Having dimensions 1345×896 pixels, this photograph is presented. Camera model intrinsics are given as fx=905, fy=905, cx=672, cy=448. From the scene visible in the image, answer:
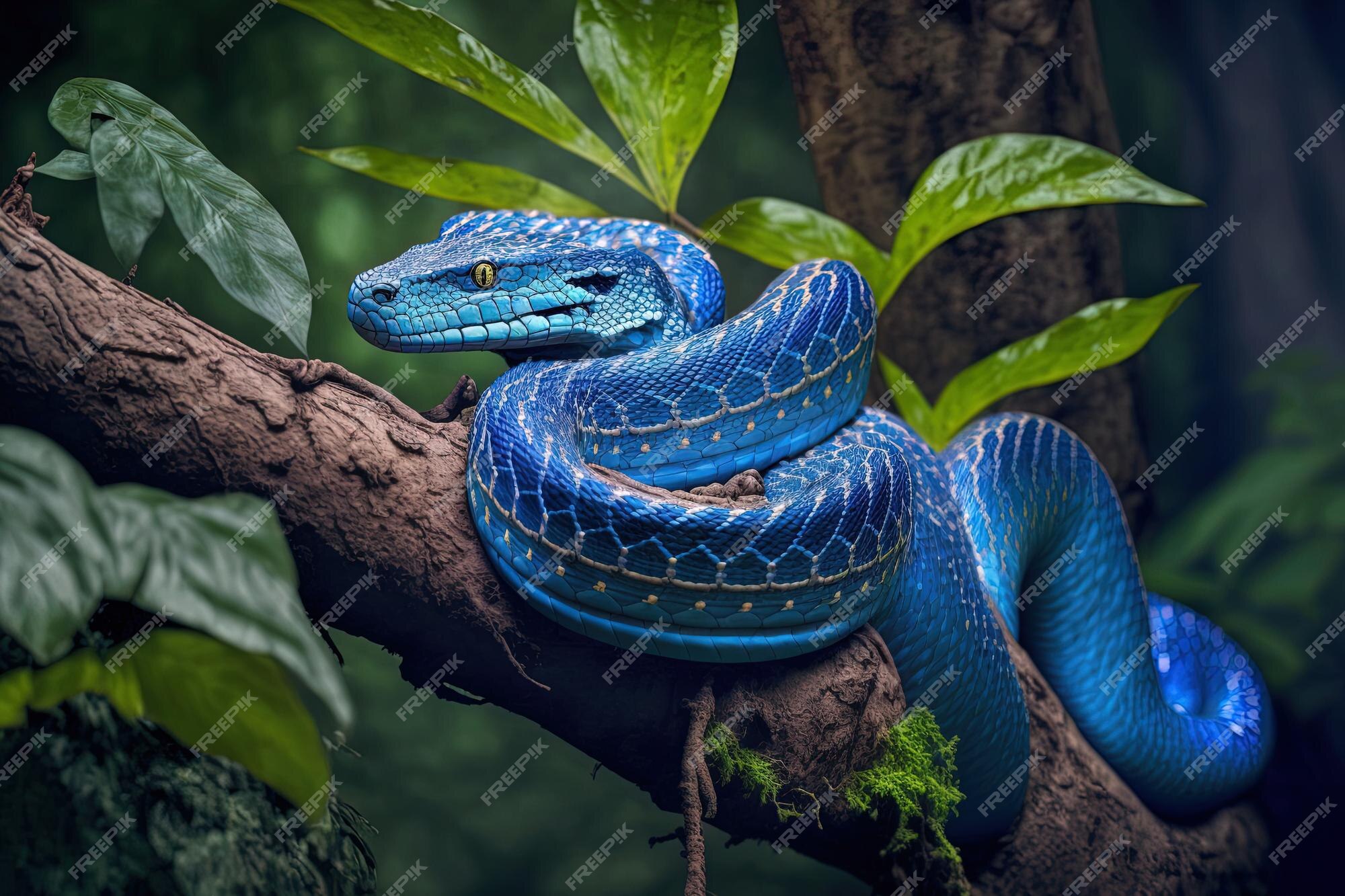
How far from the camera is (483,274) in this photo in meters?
1.85

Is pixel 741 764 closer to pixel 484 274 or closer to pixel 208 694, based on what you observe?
pixel 208 694

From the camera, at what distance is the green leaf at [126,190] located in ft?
4.70

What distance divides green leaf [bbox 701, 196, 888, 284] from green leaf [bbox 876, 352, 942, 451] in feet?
1.33

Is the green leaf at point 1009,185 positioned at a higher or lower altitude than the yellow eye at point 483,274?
higher

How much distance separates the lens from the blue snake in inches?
60.2

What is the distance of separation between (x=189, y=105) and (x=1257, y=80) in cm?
396

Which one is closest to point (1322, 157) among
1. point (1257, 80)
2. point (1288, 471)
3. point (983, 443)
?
point (1257, 80)

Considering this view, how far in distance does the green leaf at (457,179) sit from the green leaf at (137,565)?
1533 millimetres

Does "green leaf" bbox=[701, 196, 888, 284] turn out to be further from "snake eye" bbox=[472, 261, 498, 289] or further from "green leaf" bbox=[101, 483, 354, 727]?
"green leaf" bbox=[101, 483, 354, 727]

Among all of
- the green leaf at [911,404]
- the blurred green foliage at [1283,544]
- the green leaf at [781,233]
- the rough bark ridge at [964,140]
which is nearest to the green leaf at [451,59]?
the green leaf at [781,233]

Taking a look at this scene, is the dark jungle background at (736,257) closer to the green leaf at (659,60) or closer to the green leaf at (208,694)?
the green leaf at (659,60)

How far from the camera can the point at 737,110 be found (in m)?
4.01

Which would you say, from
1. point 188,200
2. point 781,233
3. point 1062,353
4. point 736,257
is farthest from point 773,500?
point 736,257

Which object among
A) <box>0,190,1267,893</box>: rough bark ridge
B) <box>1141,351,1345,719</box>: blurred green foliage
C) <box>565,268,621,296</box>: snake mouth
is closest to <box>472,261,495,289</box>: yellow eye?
<box>565,268,621,296</box>: snake mouth
